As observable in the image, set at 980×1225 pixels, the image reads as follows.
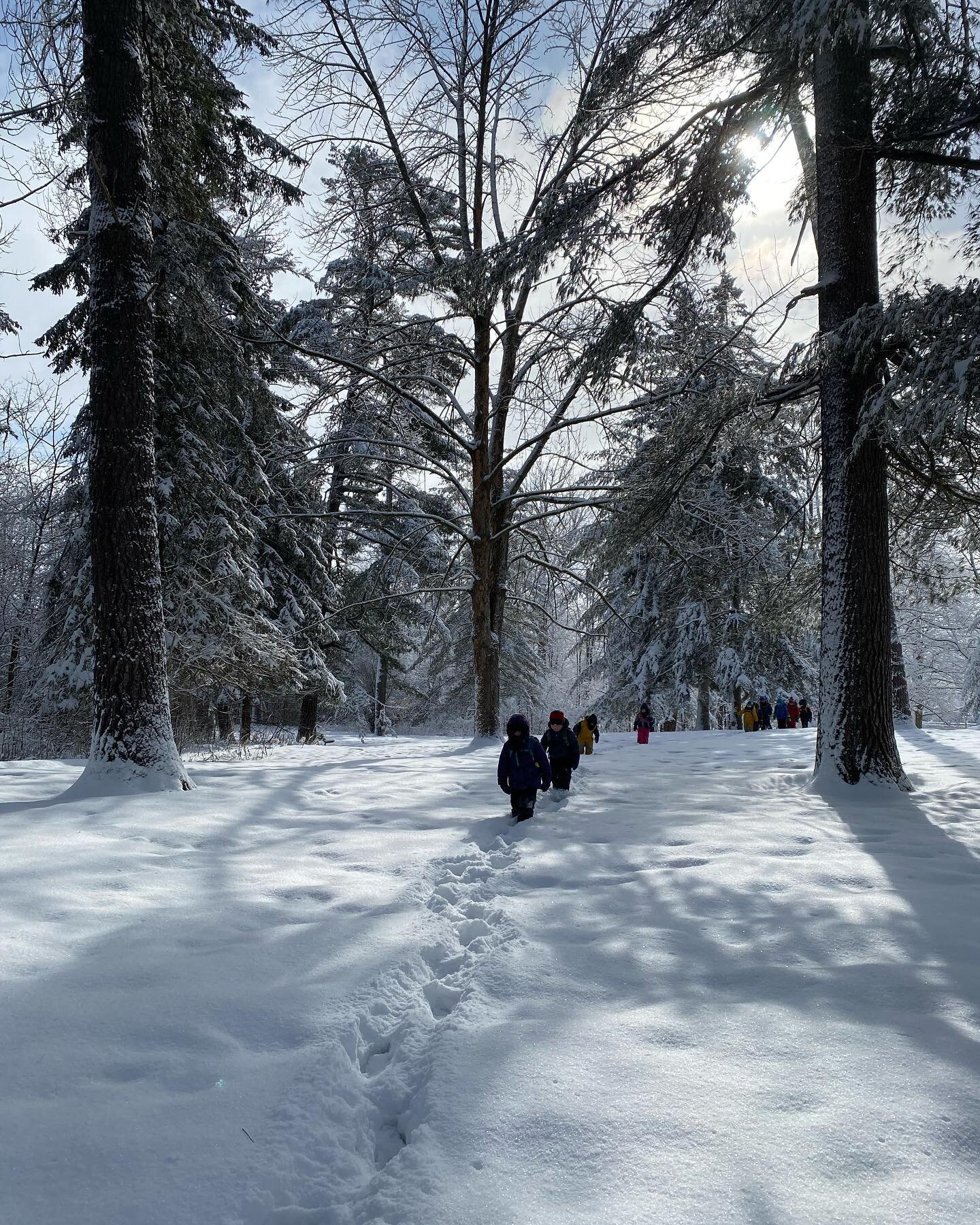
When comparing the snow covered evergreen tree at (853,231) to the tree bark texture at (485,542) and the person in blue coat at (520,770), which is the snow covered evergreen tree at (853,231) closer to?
the person in blue coat at (520,770)

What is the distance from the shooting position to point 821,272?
774 cm

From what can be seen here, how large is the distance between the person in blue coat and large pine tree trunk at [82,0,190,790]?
3.04 m

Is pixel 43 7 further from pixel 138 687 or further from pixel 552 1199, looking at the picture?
pixel 552 1199

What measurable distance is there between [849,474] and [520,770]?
467 centimetres

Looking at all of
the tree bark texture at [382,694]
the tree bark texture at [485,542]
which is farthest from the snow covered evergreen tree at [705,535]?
the tree bark texture at [382,694]

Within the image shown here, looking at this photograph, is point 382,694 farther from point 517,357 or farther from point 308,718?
point 517,357

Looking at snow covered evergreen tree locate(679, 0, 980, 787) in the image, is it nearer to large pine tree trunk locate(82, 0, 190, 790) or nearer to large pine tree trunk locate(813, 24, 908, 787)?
large pine tree trunk locate(813, 24, 908, 787)

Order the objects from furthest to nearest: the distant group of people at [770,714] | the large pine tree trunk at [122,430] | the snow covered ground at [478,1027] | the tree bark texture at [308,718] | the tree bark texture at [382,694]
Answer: the tree bark texture at [382,694]
the distant group of people at [770,714]
the tree bark texture at [308,718]
the large pine tree trunk at [122,430]
the snow covered ground at [478,1027]

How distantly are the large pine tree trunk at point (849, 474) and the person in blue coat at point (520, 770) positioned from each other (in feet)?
10.8

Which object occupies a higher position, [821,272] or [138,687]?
[821,272]

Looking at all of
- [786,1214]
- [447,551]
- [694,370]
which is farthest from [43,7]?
[447,551]

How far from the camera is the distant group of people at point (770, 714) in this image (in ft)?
63.7

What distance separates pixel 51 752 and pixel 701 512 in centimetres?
1374

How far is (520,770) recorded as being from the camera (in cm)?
655
